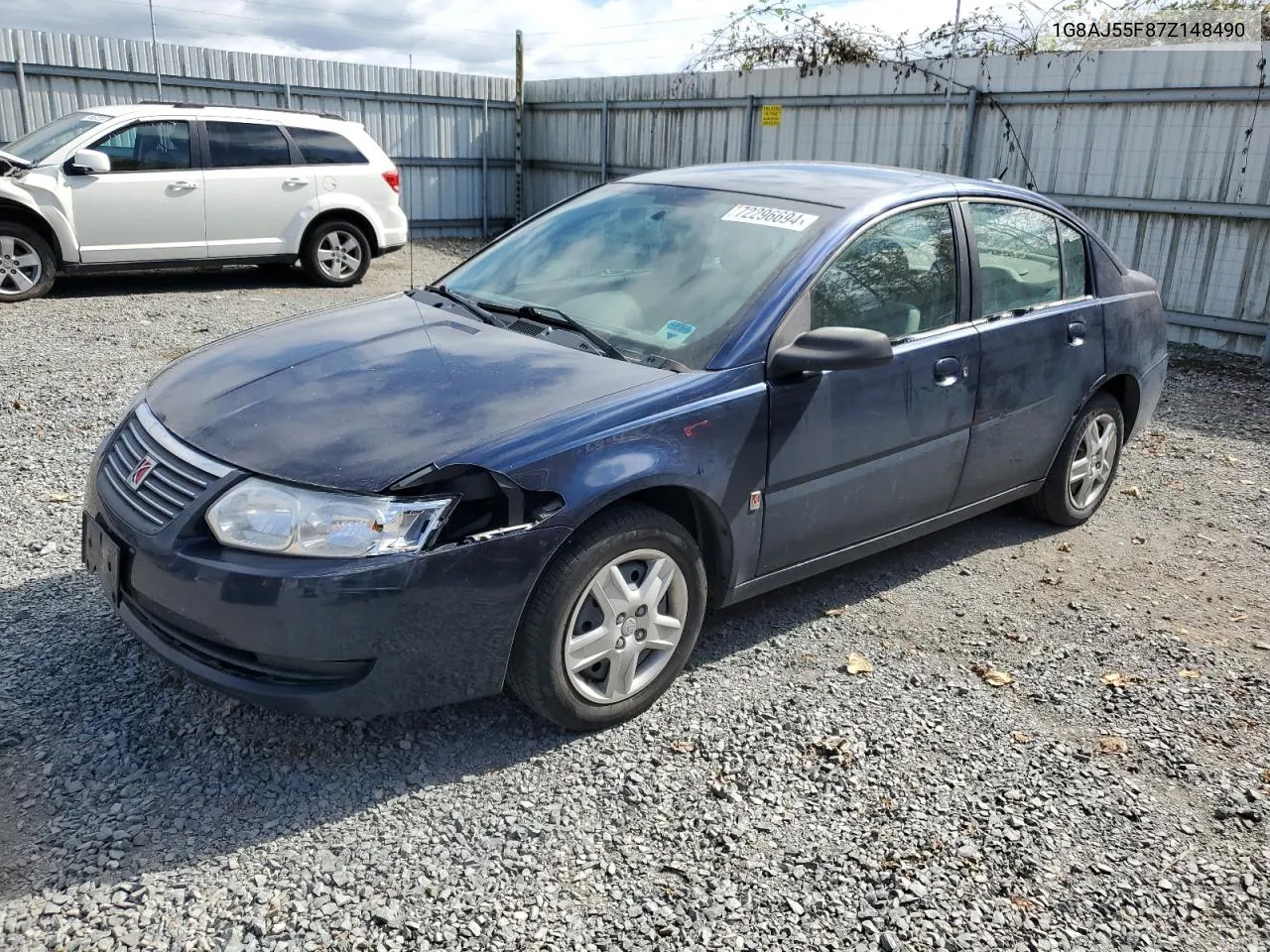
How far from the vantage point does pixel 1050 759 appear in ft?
10.8

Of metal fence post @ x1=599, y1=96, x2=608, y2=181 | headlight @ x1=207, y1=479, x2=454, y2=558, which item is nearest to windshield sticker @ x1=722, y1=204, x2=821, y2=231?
headlight @ x1=207, y1=479, x2=454, y2=558

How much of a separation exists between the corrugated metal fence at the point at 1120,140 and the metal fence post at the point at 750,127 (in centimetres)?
3

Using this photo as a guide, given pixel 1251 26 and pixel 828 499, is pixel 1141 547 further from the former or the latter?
pixel 1251 26

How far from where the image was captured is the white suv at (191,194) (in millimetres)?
9758

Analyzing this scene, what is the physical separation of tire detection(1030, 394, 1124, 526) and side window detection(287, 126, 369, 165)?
8862mm

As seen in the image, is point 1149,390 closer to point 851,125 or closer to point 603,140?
point 851,125

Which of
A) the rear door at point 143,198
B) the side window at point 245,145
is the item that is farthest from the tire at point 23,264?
the side window at point 245,145

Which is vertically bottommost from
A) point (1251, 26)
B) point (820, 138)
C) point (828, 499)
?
point (828, 499)

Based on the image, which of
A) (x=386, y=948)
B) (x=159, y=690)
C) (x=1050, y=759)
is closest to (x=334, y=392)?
(x=159, y=690)

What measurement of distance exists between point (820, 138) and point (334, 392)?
10610 millimetres

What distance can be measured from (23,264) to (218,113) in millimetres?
2447

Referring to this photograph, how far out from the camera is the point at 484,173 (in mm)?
17344

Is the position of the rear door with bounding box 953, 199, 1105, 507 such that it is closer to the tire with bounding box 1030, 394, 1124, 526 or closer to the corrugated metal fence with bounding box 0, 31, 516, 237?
the tire with bounding box 1030, 394, 1124, 526

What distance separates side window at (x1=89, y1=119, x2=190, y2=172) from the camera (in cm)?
999
